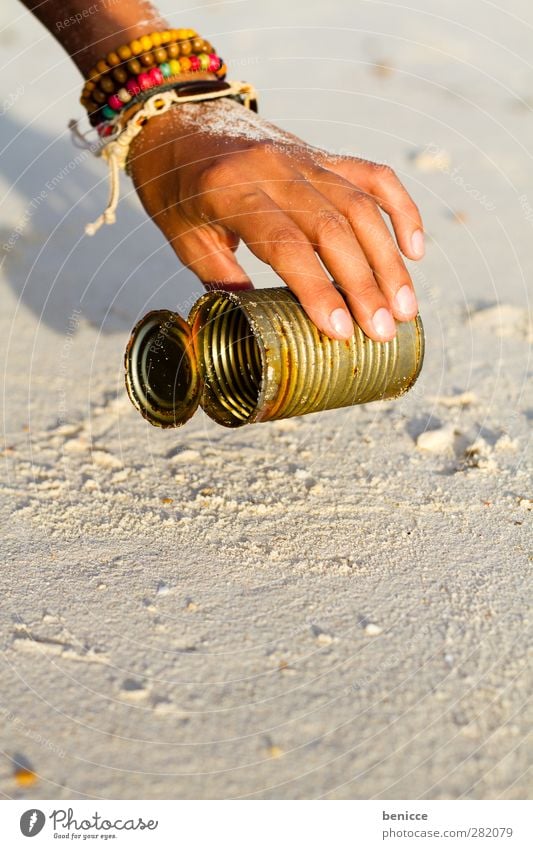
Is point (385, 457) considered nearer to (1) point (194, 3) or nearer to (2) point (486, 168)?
(2) point (486, 168)

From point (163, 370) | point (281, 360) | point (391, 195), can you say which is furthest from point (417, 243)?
point (163, 370)

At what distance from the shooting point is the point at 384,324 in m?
2.39

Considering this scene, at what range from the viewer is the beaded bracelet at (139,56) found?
2.85m

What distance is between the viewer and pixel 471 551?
2.57m

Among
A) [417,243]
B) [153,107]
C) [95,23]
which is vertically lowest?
[417,243]

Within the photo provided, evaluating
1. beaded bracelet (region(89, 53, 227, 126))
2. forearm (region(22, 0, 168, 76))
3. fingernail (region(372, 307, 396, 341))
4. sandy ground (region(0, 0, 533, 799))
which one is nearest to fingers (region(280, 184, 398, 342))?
fingernail (region(372, 307, 396, 341))

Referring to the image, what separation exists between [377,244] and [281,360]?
0.37 metres

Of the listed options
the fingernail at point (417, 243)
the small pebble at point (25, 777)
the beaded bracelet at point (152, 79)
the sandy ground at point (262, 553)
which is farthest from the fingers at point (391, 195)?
the small pebble at point (25, 777)

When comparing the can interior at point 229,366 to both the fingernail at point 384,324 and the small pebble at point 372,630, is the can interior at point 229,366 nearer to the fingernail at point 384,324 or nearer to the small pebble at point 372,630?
the fingernail at point 384,324

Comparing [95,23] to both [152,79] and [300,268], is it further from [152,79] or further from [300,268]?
[300,268]

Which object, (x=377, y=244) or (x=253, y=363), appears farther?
(x=253, y=363)

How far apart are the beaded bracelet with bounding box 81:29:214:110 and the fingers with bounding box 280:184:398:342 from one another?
0.79 m

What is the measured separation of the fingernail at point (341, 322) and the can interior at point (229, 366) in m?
0.34

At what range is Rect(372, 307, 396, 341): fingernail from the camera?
93.7 inches
